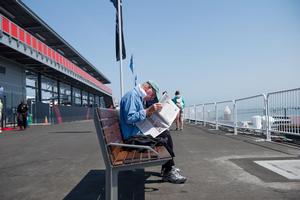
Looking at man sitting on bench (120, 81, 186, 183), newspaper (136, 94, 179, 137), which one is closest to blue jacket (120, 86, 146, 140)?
man sitting on bench (120, 81, 186, 183)

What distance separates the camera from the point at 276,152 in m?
6.51

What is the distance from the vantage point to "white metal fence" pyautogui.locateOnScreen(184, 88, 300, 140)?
771 centimetres

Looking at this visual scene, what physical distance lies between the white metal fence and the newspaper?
5.02 m

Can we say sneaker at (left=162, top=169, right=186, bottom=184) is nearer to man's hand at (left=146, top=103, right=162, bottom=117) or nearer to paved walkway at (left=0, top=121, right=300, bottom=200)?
paved walkway at (left=0, top=121, right=300, bottom=200)

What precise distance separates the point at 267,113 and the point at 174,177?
229 inches

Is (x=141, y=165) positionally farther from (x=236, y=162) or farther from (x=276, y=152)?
(x=276, y=152)

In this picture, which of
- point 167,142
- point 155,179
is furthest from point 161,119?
point 155,179

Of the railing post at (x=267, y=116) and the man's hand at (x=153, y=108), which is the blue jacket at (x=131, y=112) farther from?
the railing post at (x=267, y=116)

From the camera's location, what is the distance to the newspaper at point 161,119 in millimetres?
3738

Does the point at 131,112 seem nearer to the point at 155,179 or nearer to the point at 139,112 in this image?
the point at 139,112

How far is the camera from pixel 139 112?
3.54 m

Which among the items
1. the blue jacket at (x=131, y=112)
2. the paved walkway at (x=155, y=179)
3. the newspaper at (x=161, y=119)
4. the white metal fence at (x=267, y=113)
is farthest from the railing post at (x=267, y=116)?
the blue jacket at (x=131, y=112)

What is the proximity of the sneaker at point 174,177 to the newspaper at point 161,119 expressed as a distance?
0.80 m

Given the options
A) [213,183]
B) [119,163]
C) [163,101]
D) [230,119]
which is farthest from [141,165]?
[230,119]
